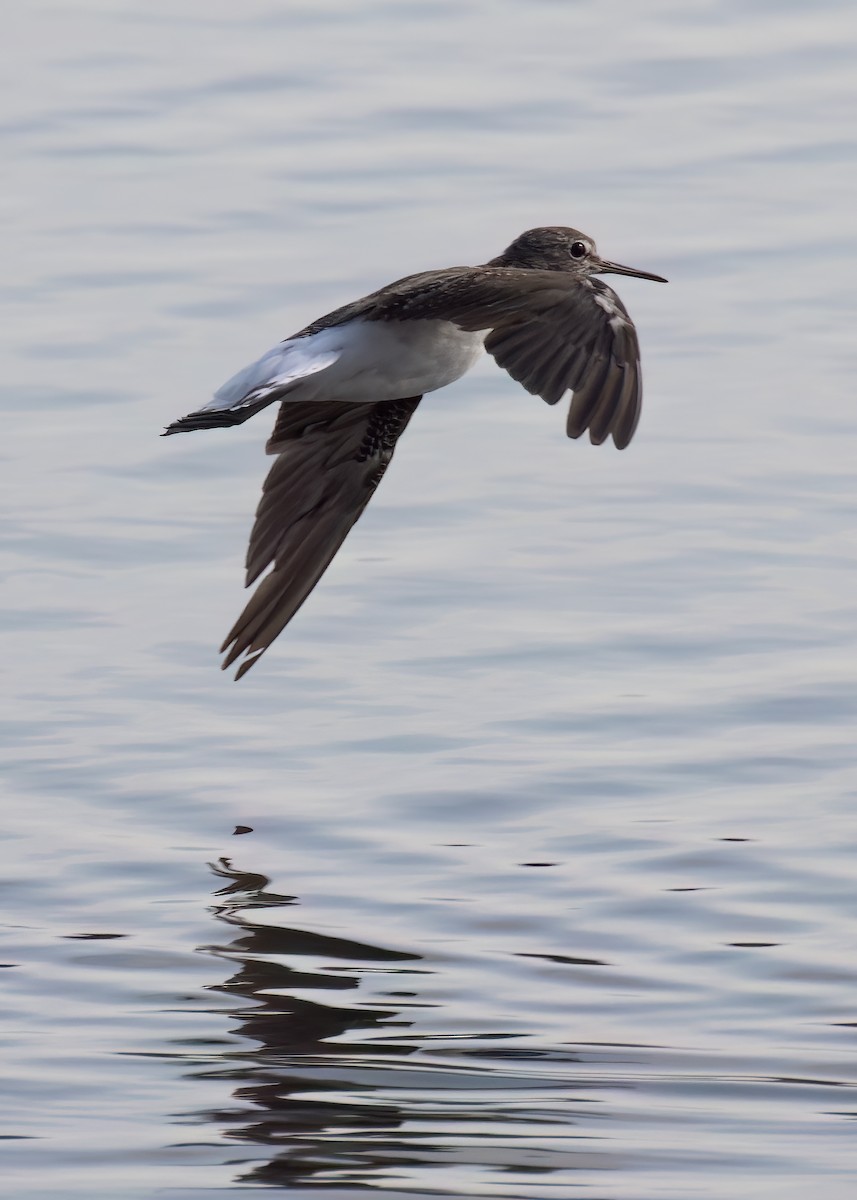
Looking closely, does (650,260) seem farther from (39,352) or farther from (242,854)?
(242,854)

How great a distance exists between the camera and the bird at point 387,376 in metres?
8.10

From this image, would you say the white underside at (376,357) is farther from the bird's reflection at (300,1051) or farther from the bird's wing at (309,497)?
the bird's reflection at (300,1051)

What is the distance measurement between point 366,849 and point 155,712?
59.1 inches

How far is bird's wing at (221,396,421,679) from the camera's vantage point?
9852mm

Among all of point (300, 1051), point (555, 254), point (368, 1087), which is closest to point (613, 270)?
point (555, 254)

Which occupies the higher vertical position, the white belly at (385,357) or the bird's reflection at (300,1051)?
the white belly at (385,357)

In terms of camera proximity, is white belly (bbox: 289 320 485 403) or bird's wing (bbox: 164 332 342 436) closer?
bird's wing (bbox: 164 332 342 436)

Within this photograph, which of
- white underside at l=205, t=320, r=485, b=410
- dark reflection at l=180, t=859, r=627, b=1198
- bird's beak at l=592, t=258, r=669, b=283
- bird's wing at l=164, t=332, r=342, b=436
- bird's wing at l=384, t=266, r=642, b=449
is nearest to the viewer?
dark reflection at l=180, t=859, r=627, b=1198

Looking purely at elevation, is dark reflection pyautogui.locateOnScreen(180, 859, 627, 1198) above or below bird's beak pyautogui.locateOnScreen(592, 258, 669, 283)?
below

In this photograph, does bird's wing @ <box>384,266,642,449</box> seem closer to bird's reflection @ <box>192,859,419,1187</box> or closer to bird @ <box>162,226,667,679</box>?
bird @ <box>162,226,667,679</box>

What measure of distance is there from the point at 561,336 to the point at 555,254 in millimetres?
1671

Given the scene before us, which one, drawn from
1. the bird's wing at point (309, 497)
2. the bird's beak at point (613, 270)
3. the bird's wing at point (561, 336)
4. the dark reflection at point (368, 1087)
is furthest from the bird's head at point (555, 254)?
the dark reflection at point (368, 1087)

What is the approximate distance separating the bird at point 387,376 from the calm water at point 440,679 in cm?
58

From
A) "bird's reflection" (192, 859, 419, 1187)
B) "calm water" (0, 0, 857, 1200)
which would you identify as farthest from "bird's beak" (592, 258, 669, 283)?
"bird's reflection" (192, 859, 419, 1187)
